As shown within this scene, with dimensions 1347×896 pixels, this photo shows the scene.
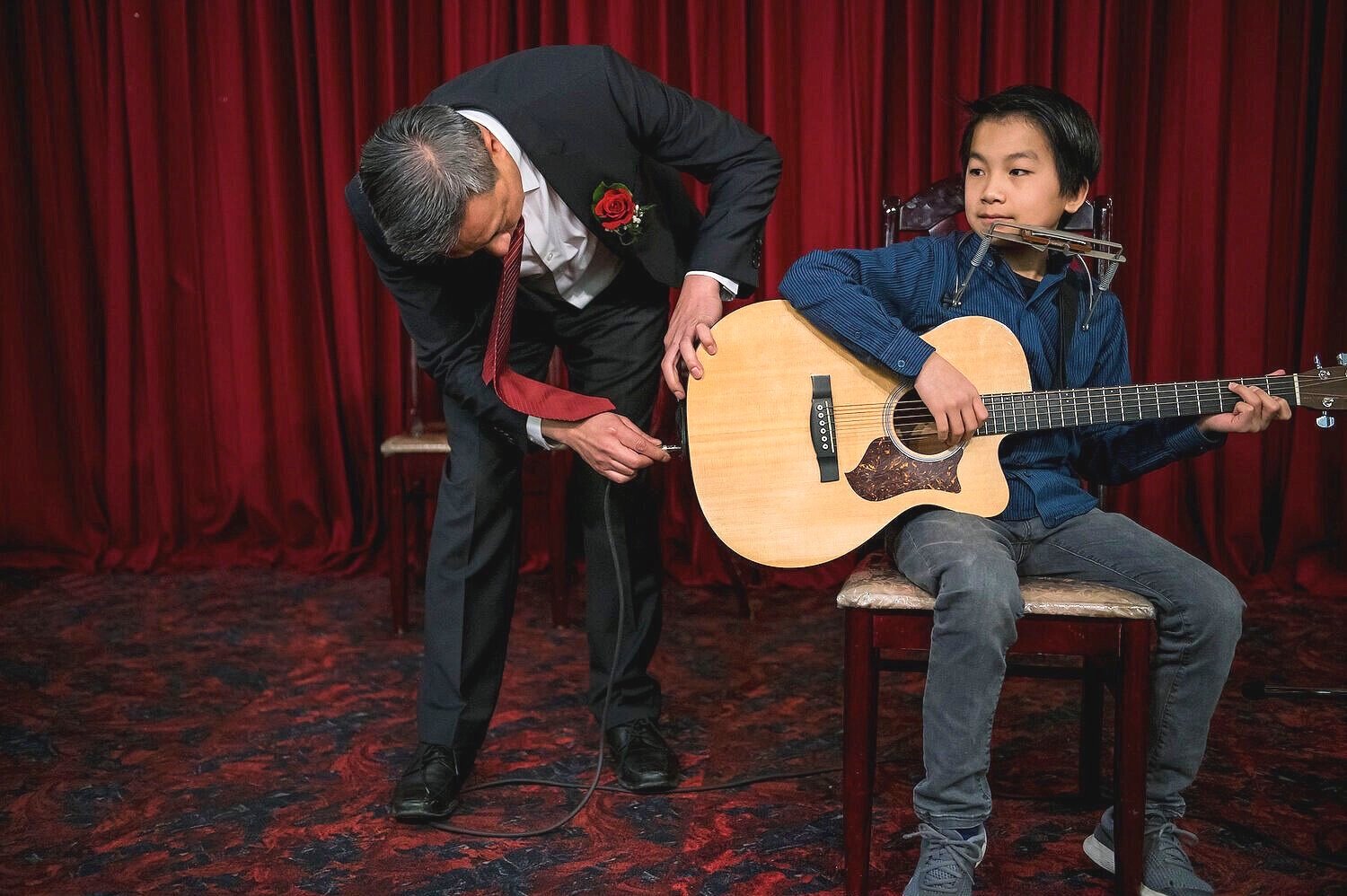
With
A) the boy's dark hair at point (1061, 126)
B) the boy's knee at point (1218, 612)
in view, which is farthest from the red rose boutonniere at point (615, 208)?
the boy's knee at point (1218, 612)

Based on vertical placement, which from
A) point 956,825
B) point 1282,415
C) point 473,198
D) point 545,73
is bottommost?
point 956,825

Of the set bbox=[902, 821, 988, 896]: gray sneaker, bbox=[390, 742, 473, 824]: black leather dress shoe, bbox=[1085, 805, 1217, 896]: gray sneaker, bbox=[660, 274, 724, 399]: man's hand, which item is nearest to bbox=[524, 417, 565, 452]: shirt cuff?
bbox=[660, 274, 724, 399]: man's hand

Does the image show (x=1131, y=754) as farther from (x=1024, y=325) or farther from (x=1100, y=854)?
(x=1024, y=325)

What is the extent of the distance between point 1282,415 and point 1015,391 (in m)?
0.39

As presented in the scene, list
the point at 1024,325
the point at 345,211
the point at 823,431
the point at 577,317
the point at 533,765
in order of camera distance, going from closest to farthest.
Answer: the point at 823,431
the point at 1024,325
the point at 577,317
the point at 533,765
the point at 345,211

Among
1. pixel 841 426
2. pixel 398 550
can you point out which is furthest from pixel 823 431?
pixel 398 550

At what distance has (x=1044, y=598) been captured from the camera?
165 cm

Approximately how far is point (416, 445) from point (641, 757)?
129cm

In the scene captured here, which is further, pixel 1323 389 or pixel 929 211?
pixel 929 211

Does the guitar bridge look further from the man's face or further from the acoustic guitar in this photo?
the man's face

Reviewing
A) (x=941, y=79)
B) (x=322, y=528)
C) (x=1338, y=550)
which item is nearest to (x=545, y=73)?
(x=941, y=79)

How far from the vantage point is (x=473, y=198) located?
171cm

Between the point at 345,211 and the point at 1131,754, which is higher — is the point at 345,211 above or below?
above

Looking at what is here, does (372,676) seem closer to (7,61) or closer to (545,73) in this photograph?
(545,73)
